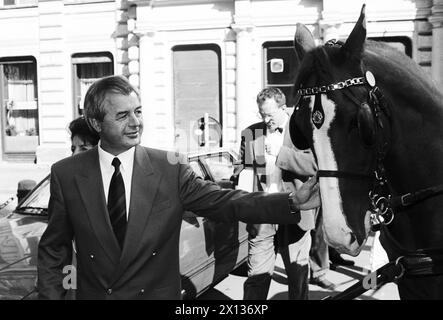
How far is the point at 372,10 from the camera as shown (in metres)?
12.8

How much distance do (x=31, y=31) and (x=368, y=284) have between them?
50.6 feet

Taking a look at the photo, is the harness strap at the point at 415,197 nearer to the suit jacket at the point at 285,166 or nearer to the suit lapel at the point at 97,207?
the suit lapel at the point at 97,207

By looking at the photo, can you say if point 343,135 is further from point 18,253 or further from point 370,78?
point 18,253

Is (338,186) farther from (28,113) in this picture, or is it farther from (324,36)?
(28,113)

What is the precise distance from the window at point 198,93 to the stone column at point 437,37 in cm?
571

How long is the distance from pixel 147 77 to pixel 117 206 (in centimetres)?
1221

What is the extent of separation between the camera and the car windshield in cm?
465

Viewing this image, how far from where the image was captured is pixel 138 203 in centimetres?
233

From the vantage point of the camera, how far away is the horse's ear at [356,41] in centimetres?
220

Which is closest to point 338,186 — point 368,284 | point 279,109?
point 368,284

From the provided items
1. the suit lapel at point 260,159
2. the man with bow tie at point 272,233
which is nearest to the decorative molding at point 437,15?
the man with bow tie at point 272,233

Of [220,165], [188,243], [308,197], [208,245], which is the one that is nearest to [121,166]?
[308,197]

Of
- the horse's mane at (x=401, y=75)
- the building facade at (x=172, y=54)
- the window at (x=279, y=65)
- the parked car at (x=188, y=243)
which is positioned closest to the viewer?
the horse's mane at (x=401, y=75)

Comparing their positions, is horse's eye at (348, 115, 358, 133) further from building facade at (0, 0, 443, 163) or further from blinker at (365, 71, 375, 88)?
building facade at (0, 0, 443, 163)
